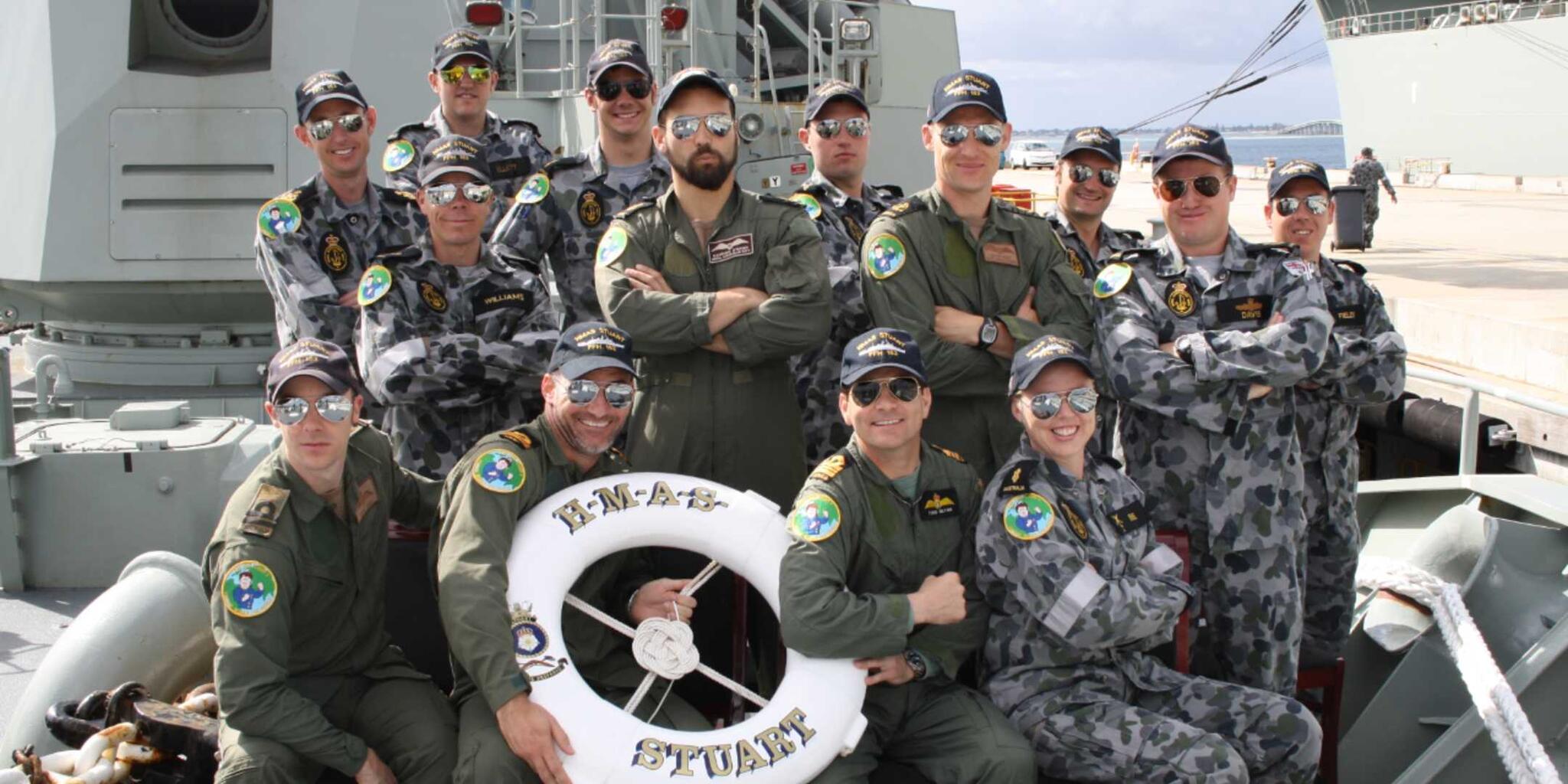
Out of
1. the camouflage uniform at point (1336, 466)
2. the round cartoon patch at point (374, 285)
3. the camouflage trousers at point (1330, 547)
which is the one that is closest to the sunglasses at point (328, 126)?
the round cartoon patch at point (374, 285)

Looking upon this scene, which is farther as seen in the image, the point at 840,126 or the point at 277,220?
the point at 840,126

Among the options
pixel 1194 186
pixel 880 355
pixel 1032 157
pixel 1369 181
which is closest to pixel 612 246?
pixel 880 355

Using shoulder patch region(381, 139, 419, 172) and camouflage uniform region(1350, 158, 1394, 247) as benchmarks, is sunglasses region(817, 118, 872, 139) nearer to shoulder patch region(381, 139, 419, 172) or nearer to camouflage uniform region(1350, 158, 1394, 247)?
shoulder patch region(381, 139, 419, 172)

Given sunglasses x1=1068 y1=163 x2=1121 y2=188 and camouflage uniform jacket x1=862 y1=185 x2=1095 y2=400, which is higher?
sunglasses x1=1068 y1=163 x2=1121 y2=188

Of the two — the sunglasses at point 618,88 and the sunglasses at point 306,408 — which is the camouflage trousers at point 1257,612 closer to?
the sunglasses at point 618,88

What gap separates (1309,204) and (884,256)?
5.11 ft

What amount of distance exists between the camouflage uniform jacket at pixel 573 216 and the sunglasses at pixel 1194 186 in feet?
5.20

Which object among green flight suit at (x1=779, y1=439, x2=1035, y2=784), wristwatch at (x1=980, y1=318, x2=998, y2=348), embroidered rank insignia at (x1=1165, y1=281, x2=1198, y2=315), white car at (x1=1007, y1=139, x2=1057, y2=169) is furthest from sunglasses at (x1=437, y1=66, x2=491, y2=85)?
white car at (x1=1007, y1=139, x2=1057, y2=169)

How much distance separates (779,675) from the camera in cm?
386

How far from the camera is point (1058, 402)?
11.3 feet

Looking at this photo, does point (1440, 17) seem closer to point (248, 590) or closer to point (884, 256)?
point (884, 256)

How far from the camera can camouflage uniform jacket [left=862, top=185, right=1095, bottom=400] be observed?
3.89m

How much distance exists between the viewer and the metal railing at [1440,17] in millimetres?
31672

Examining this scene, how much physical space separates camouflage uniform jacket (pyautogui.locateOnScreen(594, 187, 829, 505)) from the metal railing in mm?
32338
